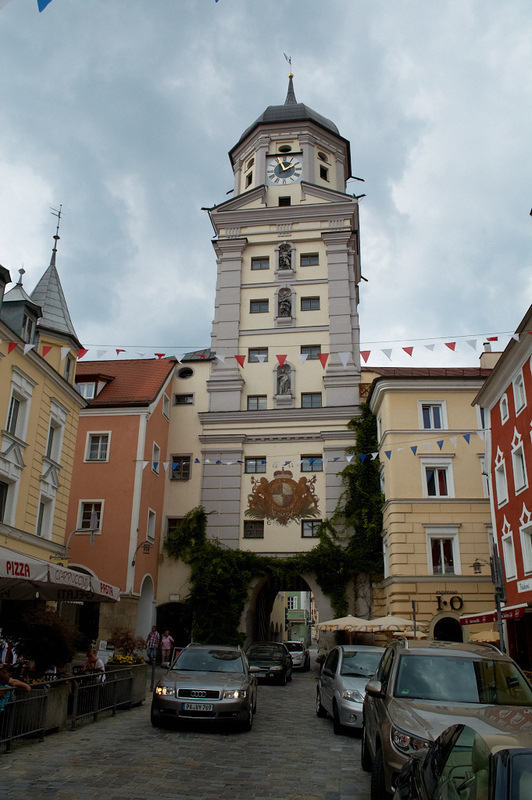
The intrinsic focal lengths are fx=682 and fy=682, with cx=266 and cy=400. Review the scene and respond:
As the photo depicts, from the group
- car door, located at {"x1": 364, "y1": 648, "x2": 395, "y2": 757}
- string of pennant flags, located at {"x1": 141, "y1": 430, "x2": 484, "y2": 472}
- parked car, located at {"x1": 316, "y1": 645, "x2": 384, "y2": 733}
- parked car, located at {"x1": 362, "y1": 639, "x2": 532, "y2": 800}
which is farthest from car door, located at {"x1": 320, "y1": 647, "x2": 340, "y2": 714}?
string of pennant flags, located at {"x1": 141, "y1": 430, "x2": 484, "y2": 472}

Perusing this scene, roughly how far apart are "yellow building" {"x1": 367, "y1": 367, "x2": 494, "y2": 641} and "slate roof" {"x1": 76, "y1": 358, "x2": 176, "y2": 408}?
437 inches

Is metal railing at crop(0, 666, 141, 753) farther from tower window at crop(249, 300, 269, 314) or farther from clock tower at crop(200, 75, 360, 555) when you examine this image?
tower window at crop(249, 300, 269, 314)

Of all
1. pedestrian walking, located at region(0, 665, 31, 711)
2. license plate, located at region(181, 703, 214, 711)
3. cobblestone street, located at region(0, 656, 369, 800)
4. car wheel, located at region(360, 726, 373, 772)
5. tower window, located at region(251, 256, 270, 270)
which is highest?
tower window, located at region(251, 256, 270, 270)

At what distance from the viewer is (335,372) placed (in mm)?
34812

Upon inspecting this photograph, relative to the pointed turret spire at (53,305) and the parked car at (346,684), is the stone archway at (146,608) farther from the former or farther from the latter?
the parked car at (346,684)

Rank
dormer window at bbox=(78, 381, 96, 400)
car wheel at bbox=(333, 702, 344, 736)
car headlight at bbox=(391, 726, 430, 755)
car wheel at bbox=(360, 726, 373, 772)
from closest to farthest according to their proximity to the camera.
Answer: car headlight at bbox=(391, 726, 430, 755)
car wheel at bbox=(360, 726, 373, 772)
car wheel at bbox=(333, 702, 344, 736)
dormer window at bbox=(78, 381, 96, 400)

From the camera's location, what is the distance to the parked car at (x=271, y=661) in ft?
79.3

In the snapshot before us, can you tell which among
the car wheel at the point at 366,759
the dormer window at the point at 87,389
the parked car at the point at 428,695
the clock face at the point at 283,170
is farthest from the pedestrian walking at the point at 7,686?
the clock face at the point at 283,170

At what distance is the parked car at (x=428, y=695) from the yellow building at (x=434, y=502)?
18.7 m

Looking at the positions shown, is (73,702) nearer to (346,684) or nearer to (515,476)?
(346,684)

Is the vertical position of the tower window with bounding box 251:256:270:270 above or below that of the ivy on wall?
above

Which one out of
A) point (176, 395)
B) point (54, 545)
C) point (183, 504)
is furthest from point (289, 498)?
point (54, 545)

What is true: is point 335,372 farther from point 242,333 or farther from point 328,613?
point 328,613

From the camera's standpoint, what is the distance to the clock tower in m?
33.0
